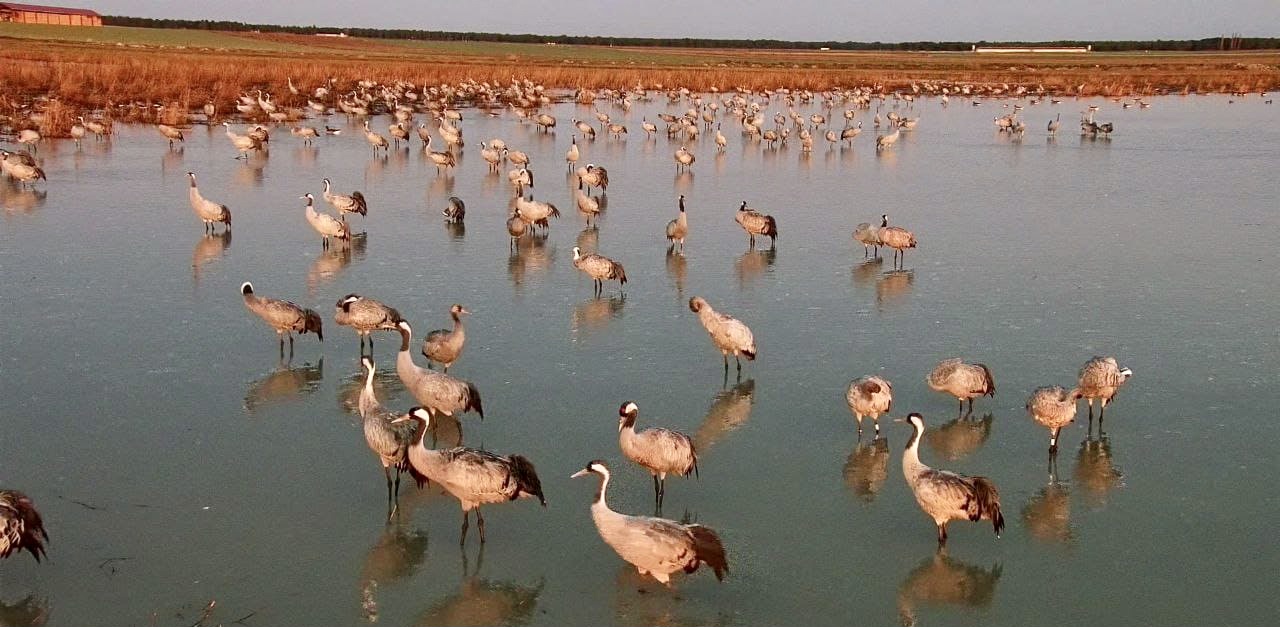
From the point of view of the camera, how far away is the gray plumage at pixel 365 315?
505 inches

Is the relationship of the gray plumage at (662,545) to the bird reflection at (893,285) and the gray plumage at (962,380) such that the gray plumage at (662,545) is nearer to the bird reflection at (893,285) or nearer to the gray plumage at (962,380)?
the gray plumage at (962,380)

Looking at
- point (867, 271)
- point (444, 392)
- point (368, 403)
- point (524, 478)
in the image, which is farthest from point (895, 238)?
point (524, 478)

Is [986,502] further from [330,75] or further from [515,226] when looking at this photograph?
[330,75]

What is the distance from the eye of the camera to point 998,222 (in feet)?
70.0

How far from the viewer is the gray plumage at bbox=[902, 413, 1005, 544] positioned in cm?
840

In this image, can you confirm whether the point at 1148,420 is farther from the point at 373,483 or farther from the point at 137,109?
the point at 137,109

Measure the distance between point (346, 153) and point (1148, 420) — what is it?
80.3 ft

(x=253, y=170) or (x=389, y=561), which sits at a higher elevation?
(x=253, y=170)

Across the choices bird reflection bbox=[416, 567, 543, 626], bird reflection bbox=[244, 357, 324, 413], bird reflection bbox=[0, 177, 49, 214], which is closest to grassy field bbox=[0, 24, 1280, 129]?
bird reflection bbox=[0, 177, 49, 214]

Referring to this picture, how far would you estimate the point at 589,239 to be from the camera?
65.3 ft

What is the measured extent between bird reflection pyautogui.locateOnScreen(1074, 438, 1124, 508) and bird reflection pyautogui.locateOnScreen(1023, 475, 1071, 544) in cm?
19

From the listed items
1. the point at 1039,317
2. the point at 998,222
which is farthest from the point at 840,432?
the point at 998,222

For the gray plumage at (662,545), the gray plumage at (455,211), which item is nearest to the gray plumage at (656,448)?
the gray plumage at (662,545)

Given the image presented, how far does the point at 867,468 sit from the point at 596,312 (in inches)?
218
